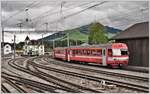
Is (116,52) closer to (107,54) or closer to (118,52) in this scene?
(118,52)

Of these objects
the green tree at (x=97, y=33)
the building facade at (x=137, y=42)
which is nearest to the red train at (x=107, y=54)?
the building facade at (x=137, y=42)

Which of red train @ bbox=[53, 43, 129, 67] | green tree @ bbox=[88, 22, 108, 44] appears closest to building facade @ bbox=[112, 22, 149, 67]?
red train @ bbox=[53, 43, 129, 67]

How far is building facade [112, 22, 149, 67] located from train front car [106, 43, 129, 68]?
124cm

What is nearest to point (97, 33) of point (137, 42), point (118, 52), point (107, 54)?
point (137, 42)

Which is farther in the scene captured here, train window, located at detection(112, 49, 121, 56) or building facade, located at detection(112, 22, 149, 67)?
train window, located at detection(112, 49, 121, 56)

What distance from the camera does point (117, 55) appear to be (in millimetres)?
30438

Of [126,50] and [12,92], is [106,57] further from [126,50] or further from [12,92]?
[12,92]

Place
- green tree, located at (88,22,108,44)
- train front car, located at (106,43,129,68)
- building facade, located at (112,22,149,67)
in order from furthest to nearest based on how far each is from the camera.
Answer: green tree, located at (88,22,108,44), train front car, located at (106,43,129,68), building facade, located at (112,22,149,67)

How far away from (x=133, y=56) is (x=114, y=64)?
110 inches

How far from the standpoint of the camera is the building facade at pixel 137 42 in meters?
30.1

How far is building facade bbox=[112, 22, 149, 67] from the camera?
30.1 meters

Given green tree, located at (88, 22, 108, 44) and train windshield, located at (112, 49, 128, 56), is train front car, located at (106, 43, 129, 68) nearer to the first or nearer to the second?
train windshield, located at (112, 49, 128, 56)

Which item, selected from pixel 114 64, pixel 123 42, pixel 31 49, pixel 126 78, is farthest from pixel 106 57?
pixel 31 49

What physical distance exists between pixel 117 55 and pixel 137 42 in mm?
2490
